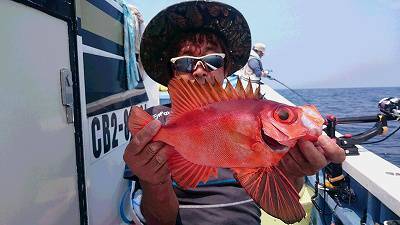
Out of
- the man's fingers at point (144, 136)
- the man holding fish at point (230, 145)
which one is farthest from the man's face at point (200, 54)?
the man's fingers at point (144, 136)

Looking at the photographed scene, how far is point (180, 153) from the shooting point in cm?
131

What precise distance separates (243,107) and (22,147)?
974 millimetres

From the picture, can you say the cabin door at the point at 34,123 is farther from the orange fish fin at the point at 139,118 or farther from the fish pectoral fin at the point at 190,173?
the fish pectoral fin at the point at 190,173

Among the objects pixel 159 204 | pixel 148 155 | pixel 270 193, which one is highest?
pixel 148 155

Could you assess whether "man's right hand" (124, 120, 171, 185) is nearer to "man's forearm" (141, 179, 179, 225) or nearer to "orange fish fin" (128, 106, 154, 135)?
"orange fish fin" (128, 106, 154, 135)

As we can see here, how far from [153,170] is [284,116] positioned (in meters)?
0.59

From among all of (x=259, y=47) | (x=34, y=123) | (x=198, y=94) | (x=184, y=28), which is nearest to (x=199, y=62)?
(x=184, y=28)

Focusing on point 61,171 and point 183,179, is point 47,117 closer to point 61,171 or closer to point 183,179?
point 61,171

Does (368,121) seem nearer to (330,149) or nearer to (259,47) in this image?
(330,149)

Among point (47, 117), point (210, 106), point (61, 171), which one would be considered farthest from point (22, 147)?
point (210, 106)

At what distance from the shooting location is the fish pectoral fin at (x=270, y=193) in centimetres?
125

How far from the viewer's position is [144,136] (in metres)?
1.32

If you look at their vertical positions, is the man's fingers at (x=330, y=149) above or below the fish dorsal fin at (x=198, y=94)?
below

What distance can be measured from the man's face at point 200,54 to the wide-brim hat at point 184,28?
0.38 ft
